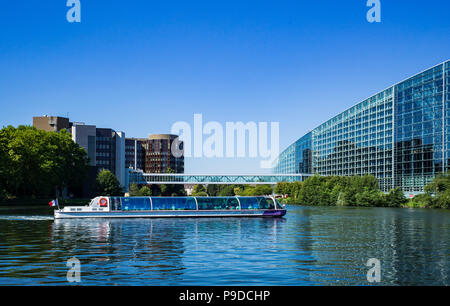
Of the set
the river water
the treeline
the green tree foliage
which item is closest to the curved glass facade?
the river water

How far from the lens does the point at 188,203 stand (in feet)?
294

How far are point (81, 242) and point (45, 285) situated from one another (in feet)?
66.2

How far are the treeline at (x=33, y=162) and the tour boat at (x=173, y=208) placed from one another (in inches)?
1491

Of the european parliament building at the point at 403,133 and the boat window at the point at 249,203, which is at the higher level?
the european parliament building at the point at 403,133

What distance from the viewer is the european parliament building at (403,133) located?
140250mm

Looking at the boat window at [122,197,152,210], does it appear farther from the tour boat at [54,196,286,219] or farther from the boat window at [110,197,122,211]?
the boat window at [110,197,122,211]

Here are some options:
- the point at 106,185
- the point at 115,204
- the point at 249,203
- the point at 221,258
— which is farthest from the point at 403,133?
the point at 221,258

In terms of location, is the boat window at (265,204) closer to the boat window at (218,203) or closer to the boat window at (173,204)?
→ the boat window at (218,203)

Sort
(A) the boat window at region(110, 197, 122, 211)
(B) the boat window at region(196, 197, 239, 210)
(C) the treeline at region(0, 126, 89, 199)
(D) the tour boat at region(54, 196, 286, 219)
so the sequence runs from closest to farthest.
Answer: (D) the tour boat at region(54, 196, 286, 219) < (A) the boat window at region(110, 197, 122, 211) < (B) the boat window at region(196, 197, 239, 210) < (C) the treeline at region(0, 126, 89, 199)

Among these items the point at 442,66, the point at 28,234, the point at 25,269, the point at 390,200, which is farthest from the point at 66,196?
the point at 25,269

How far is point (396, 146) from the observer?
15762 cm

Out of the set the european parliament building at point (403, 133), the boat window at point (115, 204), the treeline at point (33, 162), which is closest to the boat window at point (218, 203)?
the boat window at point (115, 204)

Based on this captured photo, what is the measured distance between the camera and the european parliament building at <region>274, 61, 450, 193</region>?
140250 mm
